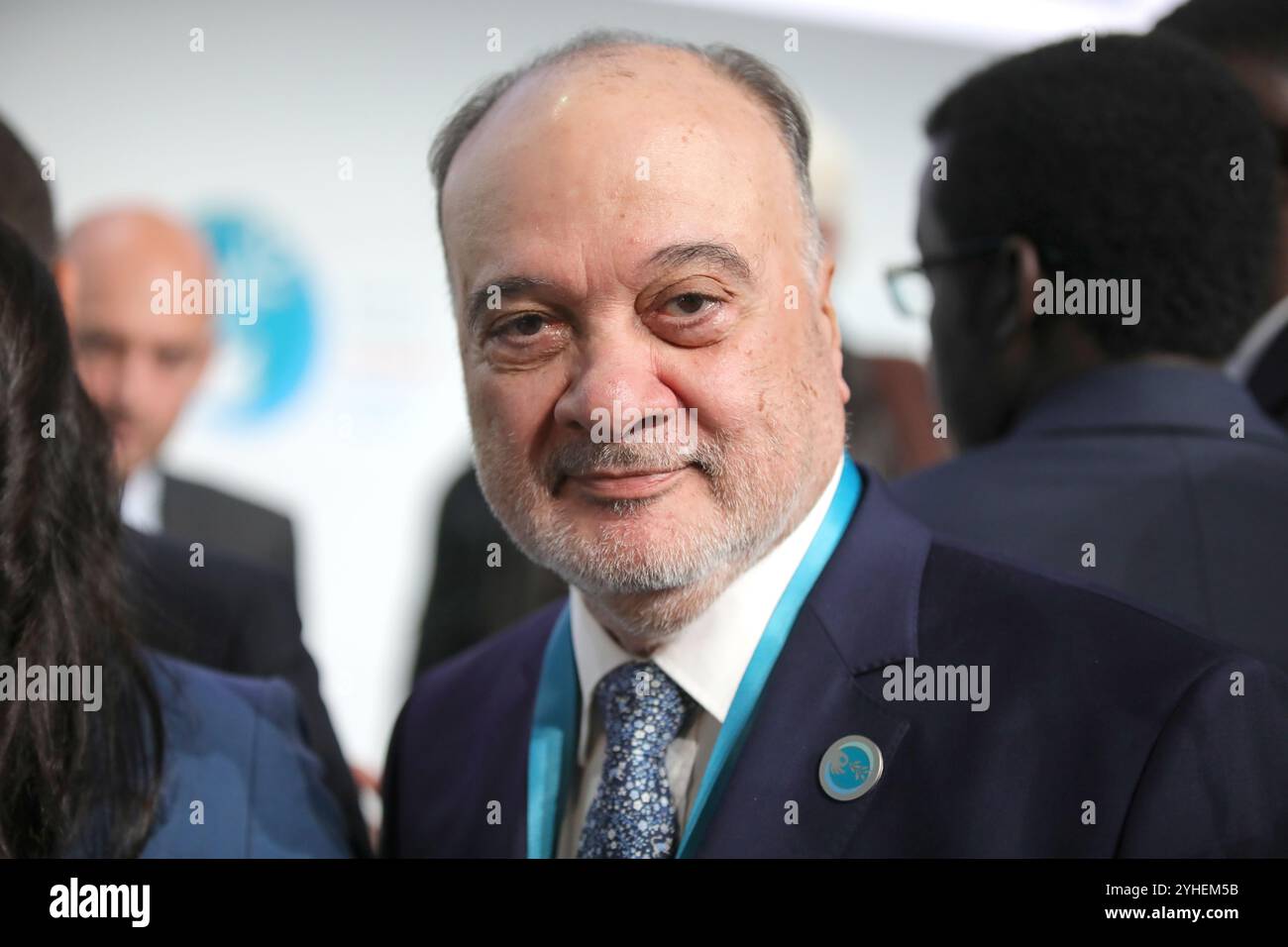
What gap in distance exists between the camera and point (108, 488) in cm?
167

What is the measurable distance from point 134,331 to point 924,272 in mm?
1925

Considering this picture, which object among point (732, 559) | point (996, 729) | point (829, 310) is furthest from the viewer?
point (829, 310)

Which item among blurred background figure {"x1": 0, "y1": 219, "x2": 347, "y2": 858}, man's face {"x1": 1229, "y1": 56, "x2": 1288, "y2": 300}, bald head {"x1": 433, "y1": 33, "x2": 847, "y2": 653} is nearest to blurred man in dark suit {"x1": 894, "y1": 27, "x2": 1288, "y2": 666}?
man's face {"x1": 1229, "y1": 56, "x2": 1288, "y2": 300}

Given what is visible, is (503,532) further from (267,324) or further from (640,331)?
(267,324)

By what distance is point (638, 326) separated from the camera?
1389 millimetres

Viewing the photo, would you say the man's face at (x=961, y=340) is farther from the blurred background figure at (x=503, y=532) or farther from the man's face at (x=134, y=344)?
the man's face at (x=134, y=344)

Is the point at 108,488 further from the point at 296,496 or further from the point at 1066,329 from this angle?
the point at 296,496

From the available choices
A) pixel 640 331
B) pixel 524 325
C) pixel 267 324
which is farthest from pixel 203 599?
A: pixel 267 324

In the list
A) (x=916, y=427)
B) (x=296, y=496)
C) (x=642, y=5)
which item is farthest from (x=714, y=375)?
(x=296, y=496)

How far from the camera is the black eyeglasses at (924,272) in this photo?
1938 millimetres

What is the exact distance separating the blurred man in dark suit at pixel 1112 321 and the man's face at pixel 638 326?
0.45 metres

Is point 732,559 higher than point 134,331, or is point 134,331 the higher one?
point 134,331

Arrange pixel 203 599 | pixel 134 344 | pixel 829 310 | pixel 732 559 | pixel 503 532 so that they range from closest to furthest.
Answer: pixel 732 559 → pixel 829 310 → pixel 203 599 → pixel 503 532 → pixel 134 344

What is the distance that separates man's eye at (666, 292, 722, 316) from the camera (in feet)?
4.57
